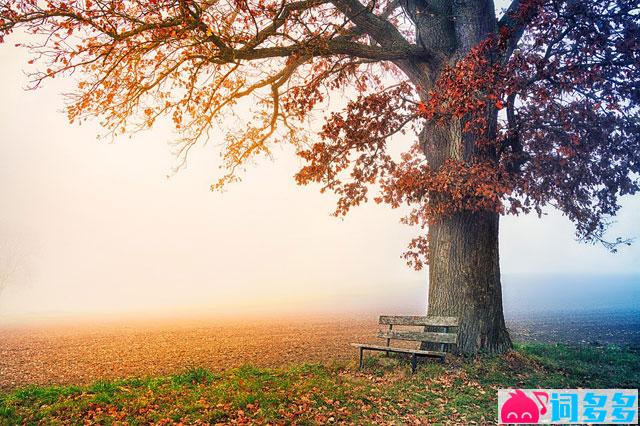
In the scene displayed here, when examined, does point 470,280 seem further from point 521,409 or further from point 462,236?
point 521,409

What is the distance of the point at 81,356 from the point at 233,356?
656 cm

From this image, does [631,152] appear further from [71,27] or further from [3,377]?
[3,377]

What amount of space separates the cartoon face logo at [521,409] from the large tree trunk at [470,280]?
254cm

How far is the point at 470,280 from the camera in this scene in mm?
10445

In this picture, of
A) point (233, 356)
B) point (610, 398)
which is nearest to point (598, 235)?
point (610, 398)

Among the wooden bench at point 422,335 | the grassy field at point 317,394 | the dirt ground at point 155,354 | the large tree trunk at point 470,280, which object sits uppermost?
the large tree trunk at point 470,280

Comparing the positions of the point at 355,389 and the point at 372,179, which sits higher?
the point at 372,179

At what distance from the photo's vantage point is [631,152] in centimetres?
1041

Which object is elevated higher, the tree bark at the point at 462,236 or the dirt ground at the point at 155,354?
the tree bark at the point at 462,236

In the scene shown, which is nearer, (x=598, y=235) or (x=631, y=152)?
(x=631, y=152)

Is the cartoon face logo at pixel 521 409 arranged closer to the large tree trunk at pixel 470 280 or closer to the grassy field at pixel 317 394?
A: the grassy field at pixel 317 394

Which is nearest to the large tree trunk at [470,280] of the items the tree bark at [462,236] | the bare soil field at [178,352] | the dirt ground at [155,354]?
the tree bark at [462,236]

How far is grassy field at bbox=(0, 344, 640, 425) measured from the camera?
680 cm

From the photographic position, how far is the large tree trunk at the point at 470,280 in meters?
10.3
